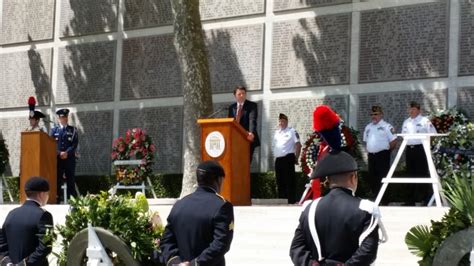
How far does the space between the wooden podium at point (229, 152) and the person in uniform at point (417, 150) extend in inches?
98.9

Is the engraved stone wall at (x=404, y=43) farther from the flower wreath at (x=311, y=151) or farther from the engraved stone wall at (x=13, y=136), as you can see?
the engraved stone wall at (x=13, y=136)

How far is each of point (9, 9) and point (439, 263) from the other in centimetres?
1491

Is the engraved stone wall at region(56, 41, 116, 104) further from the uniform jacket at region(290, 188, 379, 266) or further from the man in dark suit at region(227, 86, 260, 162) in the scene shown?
the uniform jacket at region(290, 188, 379, 266)

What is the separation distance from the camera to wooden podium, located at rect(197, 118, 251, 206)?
455 inches

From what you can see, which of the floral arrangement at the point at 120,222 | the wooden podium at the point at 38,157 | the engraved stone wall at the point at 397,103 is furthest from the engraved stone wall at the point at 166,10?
the floral arrangement at the point at 120,222

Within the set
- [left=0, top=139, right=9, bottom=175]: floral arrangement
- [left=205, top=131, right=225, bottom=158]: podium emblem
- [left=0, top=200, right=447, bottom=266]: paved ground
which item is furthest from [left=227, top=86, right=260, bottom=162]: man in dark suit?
[left=0, top=139, right=9, bottom=175]: floral arrangement

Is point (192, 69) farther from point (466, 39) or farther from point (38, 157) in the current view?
point (466, 39)

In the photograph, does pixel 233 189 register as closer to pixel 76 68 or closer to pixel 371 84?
pixel 371 84

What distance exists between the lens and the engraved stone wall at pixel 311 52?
1498 cm

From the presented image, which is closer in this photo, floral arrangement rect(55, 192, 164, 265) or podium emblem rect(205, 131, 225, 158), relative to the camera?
floral arrangement rect(55, 192, 164, 265)

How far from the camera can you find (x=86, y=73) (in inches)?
712

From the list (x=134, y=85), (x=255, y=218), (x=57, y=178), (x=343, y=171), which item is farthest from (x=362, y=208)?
(x=134, y=85)

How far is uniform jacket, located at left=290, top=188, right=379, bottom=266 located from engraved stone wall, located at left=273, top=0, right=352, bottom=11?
10.4m

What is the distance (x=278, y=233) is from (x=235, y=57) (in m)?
6.51
